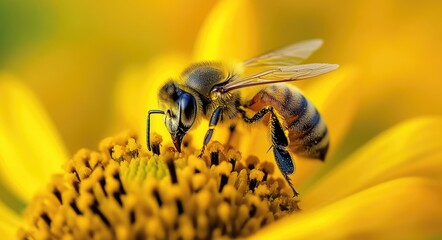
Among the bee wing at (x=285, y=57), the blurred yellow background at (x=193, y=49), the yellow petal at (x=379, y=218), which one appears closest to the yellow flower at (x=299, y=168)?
the yellow petal at (x=379, y=218)

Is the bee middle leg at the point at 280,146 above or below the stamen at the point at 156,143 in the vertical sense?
below

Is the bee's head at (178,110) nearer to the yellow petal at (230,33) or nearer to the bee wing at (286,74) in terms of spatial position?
the bee wing at (286,74)

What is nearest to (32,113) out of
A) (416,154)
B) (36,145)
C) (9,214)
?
(36,145)

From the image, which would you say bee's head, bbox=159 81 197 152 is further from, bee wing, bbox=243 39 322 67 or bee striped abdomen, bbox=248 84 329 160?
bee wing, bbox=243 39 322 67

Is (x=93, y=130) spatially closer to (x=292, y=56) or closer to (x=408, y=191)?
(x=292, y=56)

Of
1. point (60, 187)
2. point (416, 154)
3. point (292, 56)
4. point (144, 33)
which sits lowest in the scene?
point (416, 154)

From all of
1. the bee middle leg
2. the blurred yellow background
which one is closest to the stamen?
the bee middle leg

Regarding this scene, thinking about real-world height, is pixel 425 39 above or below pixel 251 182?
above
